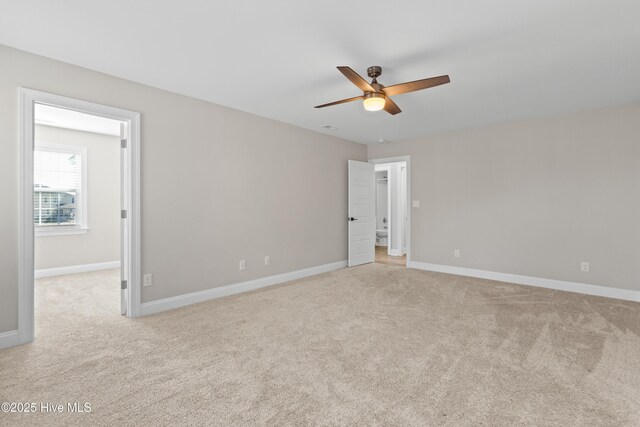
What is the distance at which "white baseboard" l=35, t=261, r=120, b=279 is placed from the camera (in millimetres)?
5140

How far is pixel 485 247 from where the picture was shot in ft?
16.8

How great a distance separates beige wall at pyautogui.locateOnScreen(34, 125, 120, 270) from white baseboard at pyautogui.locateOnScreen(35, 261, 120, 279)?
0.06 metres

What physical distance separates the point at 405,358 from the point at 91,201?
6057mm

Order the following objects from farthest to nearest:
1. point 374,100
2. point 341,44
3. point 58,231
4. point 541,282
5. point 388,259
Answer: point 388,259 → point 58,231 → point 541,282 → point 374,100 → point 341,44

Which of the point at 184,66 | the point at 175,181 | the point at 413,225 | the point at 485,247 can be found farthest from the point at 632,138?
the point at 175,181

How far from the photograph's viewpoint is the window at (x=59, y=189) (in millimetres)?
5285

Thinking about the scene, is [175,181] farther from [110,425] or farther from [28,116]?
[110,425]

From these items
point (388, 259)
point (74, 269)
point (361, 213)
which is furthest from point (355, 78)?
point (74, 269)

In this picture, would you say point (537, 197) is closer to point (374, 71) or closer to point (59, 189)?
point (374, 71)

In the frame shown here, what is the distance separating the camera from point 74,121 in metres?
4.89

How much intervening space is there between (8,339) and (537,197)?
6312mm

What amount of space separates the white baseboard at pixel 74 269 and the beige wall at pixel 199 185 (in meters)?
3.16

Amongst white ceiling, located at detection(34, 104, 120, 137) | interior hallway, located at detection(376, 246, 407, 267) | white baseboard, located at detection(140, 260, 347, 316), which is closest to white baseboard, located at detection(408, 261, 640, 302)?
interior hallway, located at detection(376, 246, 407, 267)

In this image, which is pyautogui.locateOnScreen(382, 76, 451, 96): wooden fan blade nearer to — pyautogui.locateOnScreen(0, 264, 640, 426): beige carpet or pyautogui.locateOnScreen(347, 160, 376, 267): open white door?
pyautogui.locateOnScreen(0, 264, 640, 426): beige carpet
